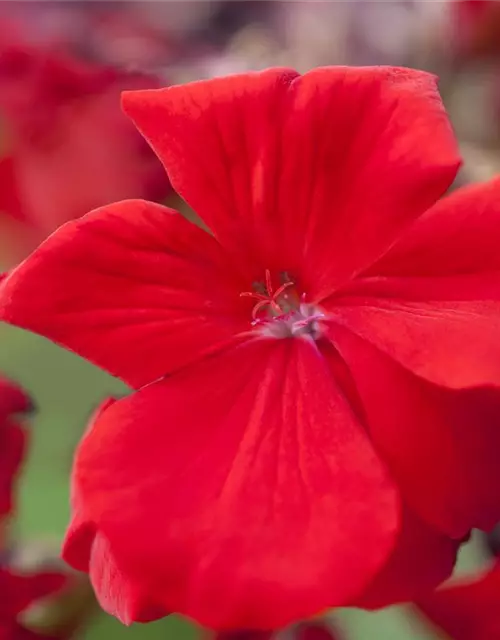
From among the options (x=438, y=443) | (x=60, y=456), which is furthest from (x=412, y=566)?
(x=60, y=456)

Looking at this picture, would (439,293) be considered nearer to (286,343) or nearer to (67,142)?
(286,343)

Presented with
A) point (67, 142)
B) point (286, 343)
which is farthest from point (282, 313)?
point (67, 142)

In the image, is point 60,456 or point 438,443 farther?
point 60,456

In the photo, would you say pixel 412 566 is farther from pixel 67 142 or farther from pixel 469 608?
pixel 67 142

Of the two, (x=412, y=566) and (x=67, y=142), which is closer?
(x=412, y=566)

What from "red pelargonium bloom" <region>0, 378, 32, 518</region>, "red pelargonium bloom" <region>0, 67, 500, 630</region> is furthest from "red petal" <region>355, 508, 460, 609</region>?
"red pelargonium bloom" <region>0, 378, 32, 518</region>
